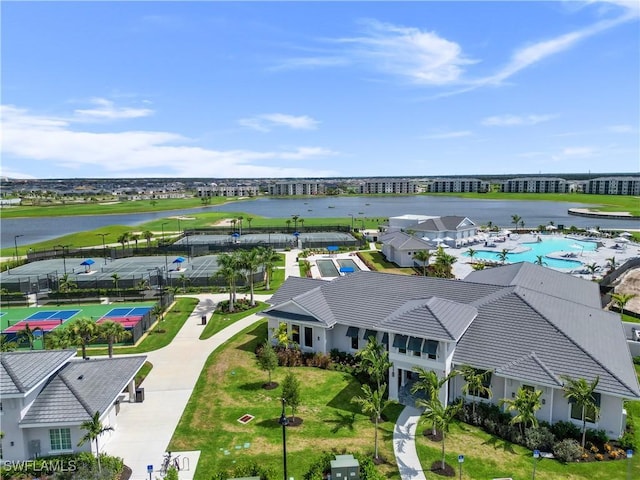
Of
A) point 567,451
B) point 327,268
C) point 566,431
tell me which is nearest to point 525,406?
point 567,451

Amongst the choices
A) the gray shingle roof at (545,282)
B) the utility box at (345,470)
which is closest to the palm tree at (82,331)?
the utility box at (345,470)

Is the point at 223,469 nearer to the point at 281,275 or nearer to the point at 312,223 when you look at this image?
the point at 281,275

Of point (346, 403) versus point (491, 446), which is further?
point (346, 403)

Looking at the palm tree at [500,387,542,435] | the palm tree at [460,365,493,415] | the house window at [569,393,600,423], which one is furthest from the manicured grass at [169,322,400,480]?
the house window at [569,393,600,423]

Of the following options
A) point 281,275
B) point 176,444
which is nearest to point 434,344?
Result: point 176,444

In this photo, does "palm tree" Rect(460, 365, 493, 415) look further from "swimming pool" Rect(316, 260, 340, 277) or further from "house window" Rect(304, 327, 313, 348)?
"swimming pool" Rect(316, 260, 340, 277)

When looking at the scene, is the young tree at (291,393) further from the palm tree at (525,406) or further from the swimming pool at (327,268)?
the swimming pool at (327,268)

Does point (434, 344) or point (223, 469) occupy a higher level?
point (434, 344)
